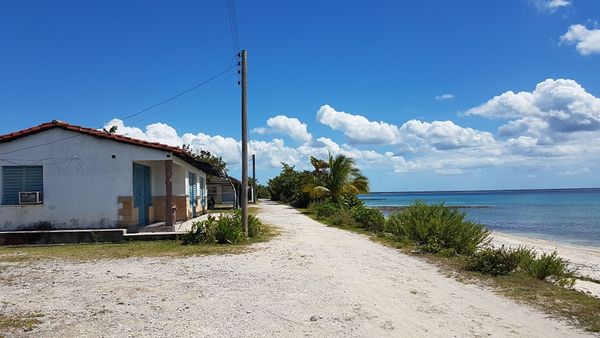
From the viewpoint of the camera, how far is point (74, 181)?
1594 cm

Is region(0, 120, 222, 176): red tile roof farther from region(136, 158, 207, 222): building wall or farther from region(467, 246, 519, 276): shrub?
region(467, 246, 519, 276): shrub

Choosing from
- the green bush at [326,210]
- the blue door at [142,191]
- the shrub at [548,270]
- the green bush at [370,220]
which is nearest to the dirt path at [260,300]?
the shrub at [548,270]

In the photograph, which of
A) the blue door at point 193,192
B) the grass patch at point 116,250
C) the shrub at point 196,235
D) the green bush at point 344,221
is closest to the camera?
the grass patch at point 116,250

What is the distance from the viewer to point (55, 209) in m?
15.9

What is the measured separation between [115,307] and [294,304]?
8.26 ft

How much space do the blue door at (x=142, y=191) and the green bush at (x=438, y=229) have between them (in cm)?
920

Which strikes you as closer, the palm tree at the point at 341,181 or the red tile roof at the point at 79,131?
the red tile roof at the point at 79,131

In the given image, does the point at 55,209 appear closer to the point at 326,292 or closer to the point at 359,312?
the point at 326,292

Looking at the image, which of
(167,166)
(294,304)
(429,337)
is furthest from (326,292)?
(167,166)

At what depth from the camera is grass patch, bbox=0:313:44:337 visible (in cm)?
586

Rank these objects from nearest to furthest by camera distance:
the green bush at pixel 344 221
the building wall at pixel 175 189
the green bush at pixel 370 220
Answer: the green bush at pixel 370 220
the building wall at pixel 175 189
the green bush at pixel 344 221

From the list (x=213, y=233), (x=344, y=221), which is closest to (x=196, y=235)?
(x=213, y=233)

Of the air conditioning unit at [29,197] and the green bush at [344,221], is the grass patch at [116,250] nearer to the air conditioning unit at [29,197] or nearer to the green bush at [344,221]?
the air conditioning unit at [29,197]

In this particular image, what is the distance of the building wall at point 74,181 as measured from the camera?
1579cm
